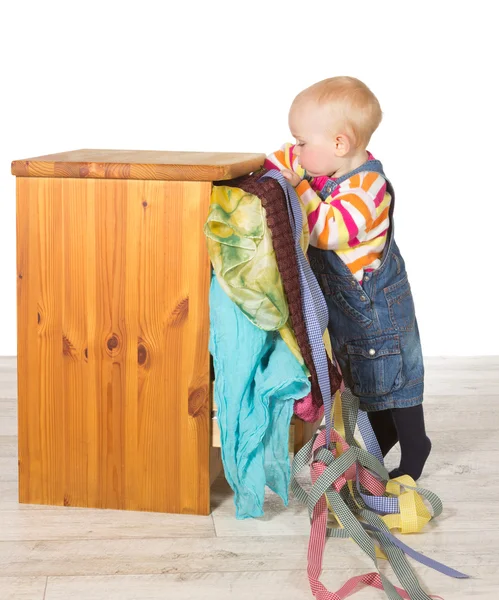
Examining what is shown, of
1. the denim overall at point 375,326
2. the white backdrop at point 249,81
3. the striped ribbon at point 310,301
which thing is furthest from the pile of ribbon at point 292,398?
the white backdrop at point 249,81

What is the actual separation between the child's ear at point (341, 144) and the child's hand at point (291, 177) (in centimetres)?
9

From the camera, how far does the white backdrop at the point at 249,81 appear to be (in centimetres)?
306

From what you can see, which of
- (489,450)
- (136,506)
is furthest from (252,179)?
(489,450)

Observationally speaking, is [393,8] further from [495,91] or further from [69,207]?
[69,207]

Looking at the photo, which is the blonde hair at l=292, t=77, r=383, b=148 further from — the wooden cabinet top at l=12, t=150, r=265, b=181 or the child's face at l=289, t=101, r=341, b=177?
the wooden cabinet top at l=12, t=150, r=265, b=181

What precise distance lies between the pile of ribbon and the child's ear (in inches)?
5.7

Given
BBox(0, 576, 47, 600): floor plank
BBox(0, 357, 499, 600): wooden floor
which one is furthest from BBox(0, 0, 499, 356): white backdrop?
BBox(0, 576, 47, 600): floor plank

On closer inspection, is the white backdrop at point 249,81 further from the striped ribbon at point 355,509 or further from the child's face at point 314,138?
the striped ribbon at point 355,509

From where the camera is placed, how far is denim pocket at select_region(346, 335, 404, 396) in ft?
6.21

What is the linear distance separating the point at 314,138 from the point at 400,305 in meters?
0.36

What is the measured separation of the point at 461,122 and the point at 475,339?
726 millimetres

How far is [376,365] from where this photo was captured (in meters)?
1.91

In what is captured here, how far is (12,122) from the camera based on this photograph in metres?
3.13

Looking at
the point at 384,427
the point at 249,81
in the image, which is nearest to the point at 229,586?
the point at 384,427
